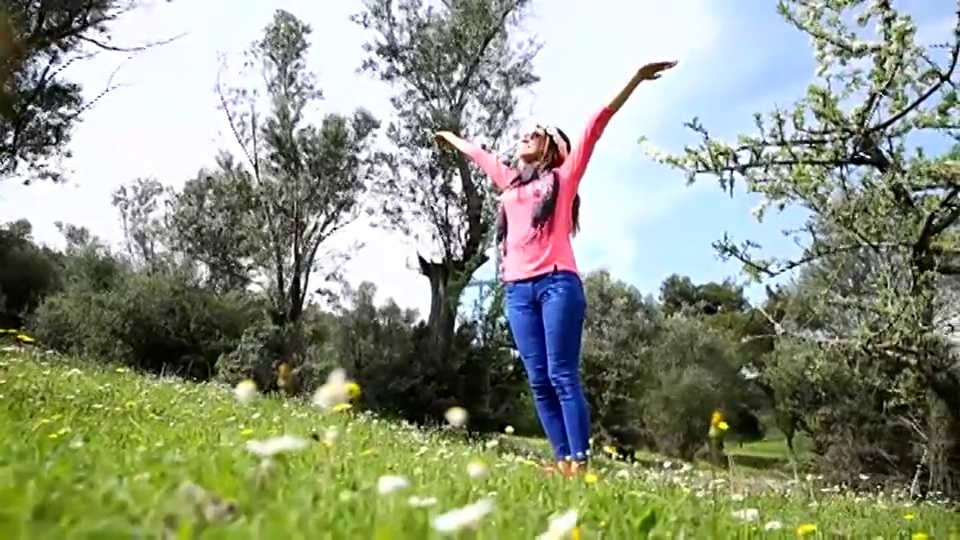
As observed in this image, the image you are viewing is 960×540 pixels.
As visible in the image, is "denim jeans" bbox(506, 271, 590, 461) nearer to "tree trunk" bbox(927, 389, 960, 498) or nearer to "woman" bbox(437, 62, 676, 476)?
"woman" bbox(437, 62, 676, 476)

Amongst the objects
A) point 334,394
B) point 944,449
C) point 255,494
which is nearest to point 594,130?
point 334,394

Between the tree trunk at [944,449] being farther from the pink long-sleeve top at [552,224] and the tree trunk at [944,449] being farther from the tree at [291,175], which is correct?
the tree at [291,175]

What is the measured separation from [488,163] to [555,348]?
1583 millimetres

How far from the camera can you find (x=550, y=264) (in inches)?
247

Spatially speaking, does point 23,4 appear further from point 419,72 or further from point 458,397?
point 458,397

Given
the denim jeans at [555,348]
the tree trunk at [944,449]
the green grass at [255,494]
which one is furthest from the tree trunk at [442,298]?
the green grass at [255,494]

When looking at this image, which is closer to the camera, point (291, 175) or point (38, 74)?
point (38, 74)

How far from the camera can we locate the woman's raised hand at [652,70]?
6.17m

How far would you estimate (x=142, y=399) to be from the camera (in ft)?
27.2

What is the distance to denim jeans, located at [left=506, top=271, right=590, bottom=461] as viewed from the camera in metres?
5.89

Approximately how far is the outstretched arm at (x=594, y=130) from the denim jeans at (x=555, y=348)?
650 mm

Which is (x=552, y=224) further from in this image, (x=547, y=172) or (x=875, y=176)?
(x=875, y=176)

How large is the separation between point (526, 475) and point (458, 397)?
2288cm

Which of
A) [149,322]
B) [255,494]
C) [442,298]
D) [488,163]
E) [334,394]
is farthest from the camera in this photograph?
[442,298]
